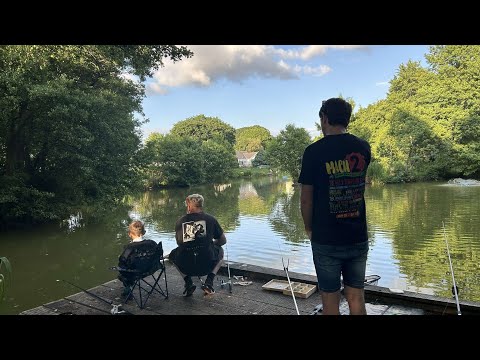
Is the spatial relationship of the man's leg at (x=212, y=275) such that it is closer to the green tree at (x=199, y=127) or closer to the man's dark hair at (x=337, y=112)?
the man's dark hair at (x=337, y=112)

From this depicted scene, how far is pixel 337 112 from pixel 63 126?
32.2ft

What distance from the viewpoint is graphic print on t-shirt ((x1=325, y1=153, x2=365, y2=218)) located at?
6.21 ft

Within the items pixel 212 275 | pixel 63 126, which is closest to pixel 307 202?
pixel 212 275

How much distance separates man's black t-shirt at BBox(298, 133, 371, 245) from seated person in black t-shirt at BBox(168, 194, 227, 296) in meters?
1.82

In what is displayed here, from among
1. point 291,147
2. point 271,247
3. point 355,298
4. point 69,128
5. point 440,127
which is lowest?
point 271,247

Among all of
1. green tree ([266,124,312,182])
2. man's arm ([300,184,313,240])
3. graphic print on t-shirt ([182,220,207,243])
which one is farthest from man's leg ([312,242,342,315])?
green tree ([266,124,312,182])

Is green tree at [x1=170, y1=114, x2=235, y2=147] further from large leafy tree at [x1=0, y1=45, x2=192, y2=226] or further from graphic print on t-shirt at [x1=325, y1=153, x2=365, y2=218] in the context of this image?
graphic print on t-shirt at [x1=325, y1=153, x2=365, y2=218]

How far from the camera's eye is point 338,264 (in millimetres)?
1953

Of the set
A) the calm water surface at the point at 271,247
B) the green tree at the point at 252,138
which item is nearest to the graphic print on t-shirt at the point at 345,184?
the calm water surface at the point at 271,247

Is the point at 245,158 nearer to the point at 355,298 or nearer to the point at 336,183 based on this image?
the point at 355,298
